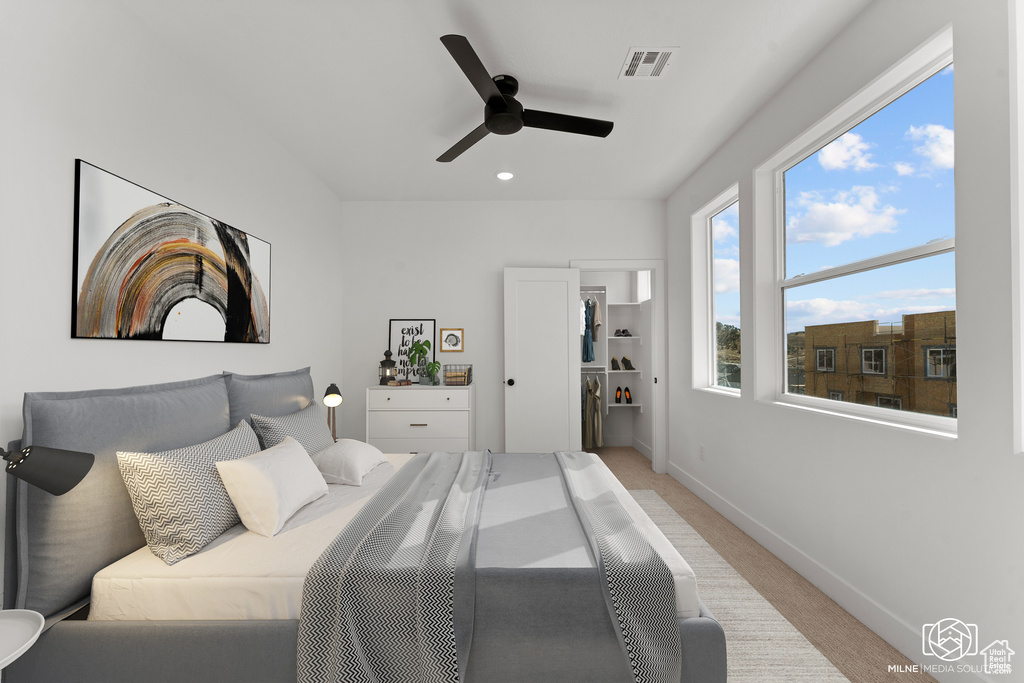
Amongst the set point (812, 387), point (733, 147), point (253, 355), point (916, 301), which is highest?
point (733, 147)

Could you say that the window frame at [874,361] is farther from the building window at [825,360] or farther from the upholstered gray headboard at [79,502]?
the upholstered gray headboard at [79,502]

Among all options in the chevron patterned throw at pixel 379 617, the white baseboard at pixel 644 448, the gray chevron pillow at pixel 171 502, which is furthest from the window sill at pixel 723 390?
the gray chevron pillow at pixel 171 502

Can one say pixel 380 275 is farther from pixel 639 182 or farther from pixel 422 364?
pixel 639 182

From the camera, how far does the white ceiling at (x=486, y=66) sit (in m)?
2.04

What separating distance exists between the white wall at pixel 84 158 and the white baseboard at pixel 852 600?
2767 mm

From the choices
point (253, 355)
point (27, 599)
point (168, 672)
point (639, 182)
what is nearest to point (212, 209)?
point (253, 355)

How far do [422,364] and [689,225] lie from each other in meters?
2.65

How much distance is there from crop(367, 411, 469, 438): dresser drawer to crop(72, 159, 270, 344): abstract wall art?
145cm

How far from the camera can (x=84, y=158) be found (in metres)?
1.78

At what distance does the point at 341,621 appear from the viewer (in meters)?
1.42

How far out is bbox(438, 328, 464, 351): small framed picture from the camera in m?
4.61

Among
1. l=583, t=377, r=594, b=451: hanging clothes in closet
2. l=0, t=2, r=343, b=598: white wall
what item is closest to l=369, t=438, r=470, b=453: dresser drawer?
l=0, t=2, r=343, b=598: white wall

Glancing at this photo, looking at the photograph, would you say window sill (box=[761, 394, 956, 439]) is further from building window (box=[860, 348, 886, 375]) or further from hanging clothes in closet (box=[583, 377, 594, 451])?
hanging clothes in closet (box=[583, 377, 594, 451])

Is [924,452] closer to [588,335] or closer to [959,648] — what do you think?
[959,648]
